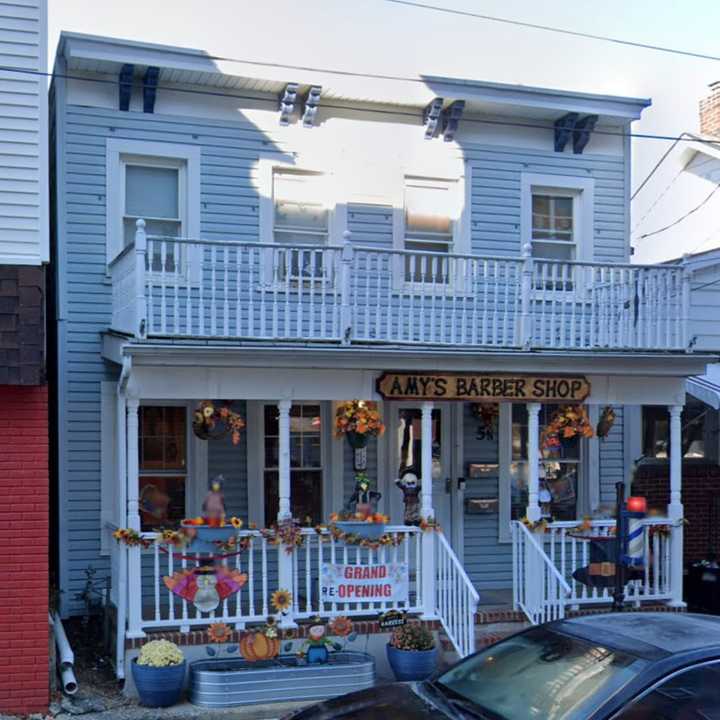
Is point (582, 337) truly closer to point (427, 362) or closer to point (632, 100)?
point (427, 362)

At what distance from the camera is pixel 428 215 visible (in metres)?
12.7

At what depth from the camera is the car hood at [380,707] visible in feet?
17.1

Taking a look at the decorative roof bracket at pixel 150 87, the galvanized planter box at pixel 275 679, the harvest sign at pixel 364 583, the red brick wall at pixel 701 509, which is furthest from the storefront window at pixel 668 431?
the decorative roof bracket at pixel 150 87

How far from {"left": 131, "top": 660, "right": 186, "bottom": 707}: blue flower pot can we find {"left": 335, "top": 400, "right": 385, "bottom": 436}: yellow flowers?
10.2ft

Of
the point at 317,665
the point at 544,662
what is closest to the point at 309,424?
the point at 317,665

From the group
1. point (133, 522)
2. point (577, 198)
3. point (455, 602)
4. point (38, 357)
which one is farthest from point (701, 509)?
point (38, 357)

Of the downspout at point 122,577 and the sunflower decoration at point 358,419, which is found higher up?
the sunflower decoration at point 358,419

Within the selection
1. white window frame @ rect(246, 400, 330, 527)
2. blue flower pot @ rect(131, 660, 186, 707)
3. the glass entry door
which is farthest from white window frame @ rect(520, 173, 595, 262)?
blue flower pot @ rect(131, 660, 186, 707)

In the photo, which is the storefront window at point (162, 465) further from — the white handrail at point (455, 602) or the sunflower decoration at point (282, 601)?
the white handrail at point (455, 602)

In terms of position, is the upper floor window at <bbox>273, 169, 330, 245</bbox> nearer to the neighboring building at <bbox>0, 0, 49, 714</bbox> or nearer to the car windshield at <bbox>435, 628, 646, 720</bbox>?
the neighboring building at <bbox>0, 0, 49, 714</bbox>

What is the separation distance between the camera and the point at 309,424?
1216cm

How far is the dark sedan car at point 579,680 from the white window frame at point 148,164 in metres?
7.26

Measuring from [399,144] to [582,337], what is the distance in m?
3.62

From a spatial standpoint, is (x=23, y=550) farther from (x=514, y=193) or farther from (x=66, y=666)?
(x=514, y=193)
